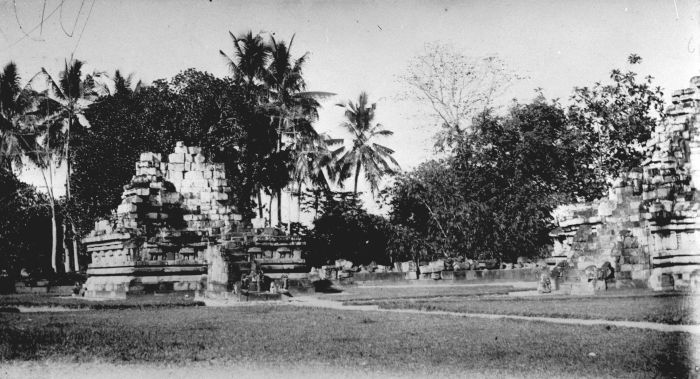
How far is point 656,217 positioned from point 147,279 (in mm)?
13320

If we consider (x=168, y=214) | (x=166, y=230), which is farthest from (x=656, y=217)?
(x=168, y=214)

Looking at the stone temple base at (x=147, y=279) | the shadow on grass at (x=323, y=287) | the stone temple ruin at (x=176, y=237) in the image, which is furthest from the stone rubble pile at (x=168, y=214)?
the shadow on grass at (x=323, y=287)

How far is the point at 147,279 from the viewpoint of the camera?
1991 cm

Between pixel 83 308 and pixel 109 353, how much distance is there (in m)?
8.16

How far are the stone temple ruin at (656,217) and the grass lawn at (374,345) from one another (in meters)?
7.76

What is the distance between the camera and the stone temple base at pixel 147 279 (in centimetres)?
1969

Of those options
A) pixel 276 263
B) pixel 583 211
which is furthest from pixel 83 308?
pixel 583 211

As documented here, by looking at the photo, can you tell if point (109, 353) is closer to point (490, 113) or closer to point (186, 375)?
point (186, 375)

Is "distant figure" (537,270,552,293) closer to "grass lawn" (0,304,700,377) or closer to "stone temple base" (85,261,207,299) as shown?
"grass lawn" (0,304,700,377)

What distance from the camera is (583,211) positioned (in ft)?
64.9

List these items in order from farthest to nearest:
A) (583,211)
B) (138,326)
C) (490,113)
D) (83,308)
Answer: (490,113) < (583,211) < (83,308) < (138,326)

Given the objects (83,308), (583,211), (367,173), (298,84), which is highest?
(298,84)

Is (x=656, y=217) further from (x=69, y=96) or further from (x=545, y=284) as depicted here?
(x=69, y=96)

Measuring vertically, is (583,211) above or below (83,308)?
above
